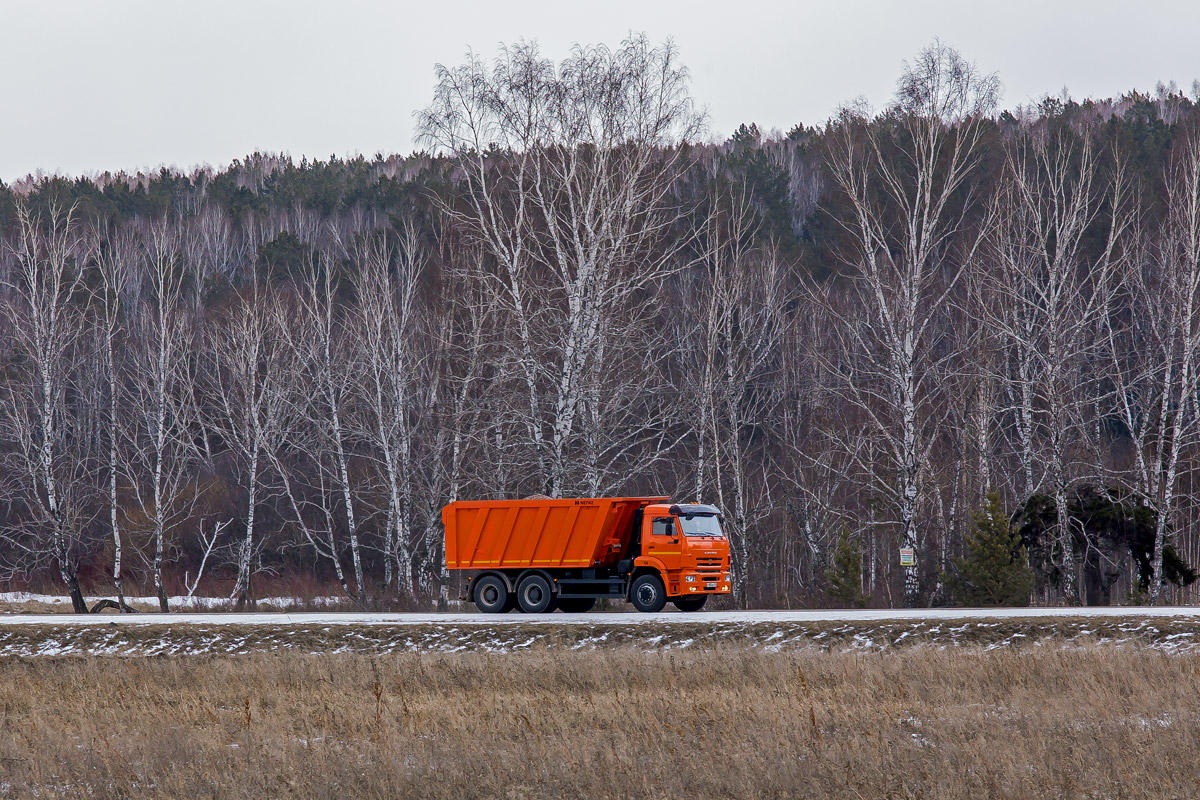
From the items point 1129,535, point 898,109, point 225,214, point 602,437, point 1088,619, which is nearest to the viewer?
point 1088,619

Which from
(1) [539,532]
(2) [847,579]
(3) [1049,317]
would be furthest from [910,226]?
(1) [539,532]

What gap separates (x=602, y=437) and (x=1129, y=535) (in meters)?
13.0

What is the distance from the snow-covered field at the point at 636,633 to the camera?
17.8 metres

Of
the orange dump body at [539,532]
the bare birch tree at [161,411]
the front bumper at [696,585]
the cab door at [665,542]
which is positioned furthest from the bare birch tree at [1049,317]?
the bare birch tree at [161,411]

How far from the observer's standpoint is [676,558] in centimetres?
2392

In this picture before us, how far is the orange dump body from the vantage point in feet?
80.3

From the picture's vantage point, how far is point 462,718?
41.4 feet

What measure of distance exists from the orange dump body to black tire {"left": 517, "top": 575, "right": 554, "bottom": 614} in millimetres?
401

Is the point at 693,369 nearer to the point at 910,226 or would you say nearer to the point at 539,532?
the point at 910,226

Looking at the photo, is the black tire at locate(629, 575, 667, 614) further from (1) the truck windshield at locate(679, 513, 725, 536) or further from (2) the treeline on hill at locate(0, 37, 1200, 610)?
(2) the treeline on hill at locate(0, 37, 1200, 610)

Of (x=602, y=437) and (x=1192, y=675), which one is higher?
(x=602, y=437)

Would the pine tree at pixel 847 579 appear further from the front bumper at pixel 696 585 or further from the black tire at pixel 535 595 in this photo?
the black tire at pixel 535 595

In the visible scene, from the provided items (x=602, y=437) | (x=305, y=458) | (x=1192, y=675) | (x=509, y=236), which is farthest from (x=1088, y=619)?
(x=305, y=458)

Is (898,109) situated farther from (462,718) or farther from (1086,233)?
(462,718)
